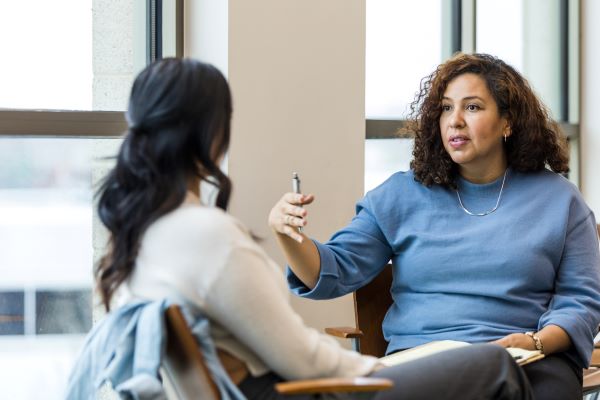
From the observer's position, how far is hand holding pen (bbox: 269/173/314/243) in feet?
7.30

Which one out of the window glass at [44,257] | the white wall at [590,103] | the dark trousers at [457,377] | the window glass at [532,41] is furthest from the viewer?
the white wall at [590,103]

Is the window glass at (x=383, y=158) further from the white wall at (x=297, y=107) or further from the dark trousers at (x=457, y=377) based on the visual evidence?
the dark trousers at (x=457, y=377)

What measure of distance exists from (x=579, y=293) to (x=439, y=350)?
0.50 metres

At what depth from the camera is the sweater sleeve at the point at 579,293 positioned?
8.08 feet

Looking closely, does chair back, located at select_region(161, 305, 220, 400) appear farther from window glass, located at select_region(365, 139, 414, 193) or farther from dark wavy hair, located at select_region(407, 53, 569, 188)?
window glass, located at select_region(365, 139, 414, 193)

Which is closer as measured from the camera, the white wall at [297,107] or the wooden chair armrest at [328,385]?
the wooden chair armrest at [328,385]

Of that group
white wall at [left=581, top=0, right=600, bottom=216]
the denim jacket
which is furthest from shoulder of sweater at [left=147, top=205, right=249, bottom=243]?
white wall at [left=581, top=0, right=600, bottom=216]

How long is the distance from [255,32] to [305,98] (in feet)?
0.84

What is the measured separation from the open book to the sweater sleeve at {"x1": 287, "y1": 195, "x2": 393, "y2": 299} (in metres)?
0.31

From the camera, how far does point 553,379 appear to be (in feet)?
7.86

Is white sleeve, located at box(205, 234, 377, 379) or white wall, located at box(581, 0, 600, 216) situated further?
white wall, located at box(581, 0, 600, 216)

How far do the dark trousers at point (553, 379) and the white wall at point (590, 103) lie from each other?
6.10 ft

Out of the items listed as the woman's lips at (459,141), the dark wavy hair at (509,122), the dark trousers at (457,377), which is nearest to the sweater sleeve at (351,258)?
the dark wavy hair at (509,122)

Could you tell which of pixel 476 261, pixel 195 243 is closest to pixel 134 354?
pixel 195 243
